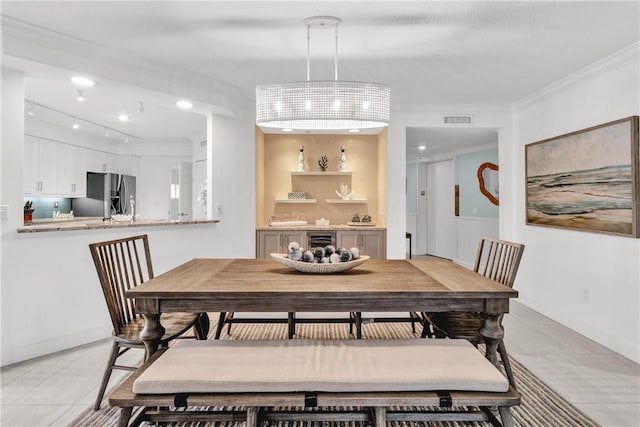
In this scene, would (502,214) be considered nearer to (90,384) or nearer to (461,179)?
(461,179)

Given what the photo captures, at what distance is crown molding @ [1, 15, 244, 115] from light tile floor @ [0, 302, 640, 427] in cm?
228

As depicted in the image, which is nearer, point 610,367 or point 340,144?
point 610,367

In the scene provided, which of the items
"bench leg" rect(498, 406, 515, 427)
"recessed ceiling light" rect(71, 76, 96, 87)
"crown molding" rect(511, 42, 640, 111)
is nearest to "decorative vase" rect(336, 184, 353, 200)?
"crown molding" rect(511, 42, 640, 111)

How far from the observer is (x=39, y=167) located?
627cm

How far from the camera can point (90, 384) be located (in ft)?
8.98

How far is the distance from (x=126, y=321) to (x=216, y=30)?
2.12m

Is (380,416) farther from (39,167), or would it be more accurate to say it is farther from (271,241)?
(39,167)

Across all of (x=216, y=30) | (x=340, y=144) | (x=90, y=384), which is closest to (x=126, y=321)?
(x=90, y=384)

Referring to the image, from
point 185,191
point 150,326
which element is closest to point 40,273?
point 150,326

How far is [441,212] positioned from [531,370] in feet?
19.7

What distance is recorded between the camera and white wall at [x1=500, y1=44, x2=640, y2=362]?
10.9 ft

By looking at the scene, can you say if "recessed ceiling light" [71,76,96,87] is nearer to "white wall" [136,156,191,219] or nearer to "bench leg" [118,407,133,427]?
"bench leg" [118,407,133,427]

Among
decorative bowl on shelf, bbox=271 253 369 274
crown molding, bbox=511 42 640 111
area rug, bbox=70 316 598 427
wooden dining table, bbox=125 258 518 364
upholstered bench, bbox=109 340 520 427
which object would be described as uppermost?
crown molding, bbox=511 42 640 111

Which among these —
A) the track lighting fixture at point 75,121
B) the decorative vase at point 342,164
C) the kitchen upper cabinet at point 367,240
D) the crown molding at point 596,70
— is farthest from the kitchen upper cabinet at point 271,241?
the crown molding at point 596,70
